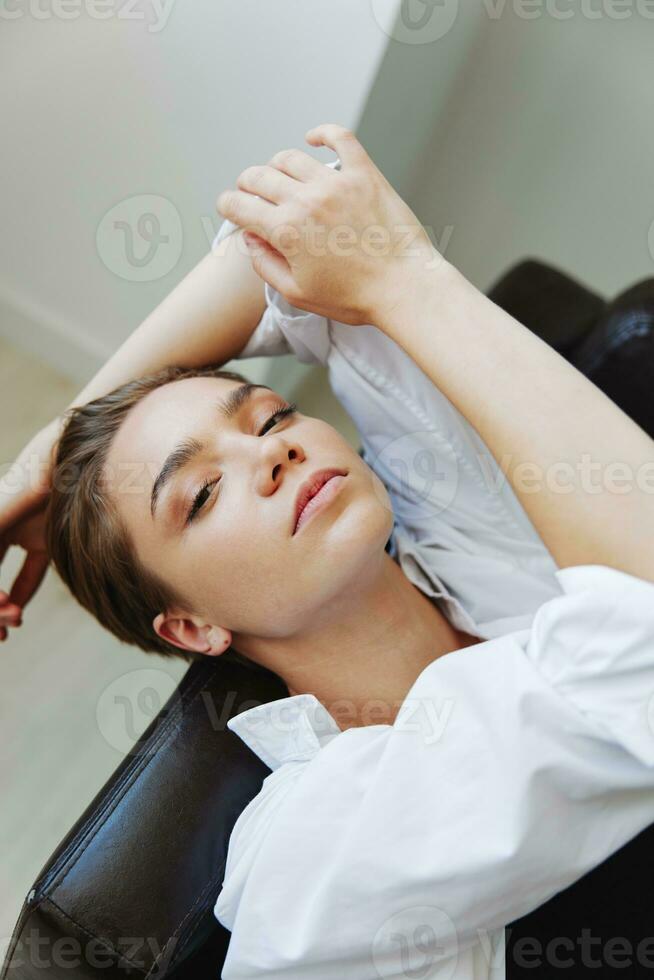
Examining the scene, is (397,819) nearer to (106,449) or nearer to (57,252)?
(106,449)

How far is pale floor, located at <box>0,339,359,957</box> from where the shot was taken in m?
1.57

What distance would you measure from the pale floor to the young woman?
2.12 ft

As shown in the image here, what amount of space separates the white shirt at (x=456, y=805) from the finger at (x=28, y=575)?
0.43 metres

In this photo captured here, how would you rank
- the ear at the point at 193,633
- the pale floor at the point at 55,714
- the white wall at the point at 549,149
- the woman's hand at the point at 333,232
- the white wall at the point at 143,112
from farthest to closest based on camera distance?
the white wall at the point at 549,149
the pale floor at the point at 55,714
the white wall at the point at 143,112
the ear at the point at 193,633
the woman's hand at the point at 333,232

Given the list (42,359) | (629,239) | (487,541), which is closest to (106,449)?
(487,541)

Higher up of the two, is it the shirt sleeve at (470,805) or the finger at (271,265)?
the finger at (271,265)

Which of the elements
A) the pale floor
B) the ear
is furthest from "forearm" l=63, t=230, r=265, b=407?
the pale floor
